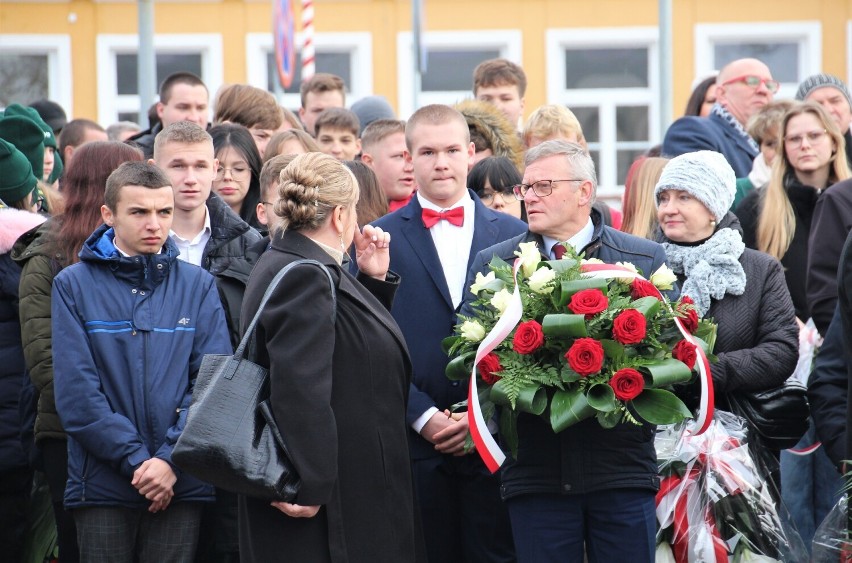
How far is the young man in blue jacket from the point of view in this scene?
16.9 ft

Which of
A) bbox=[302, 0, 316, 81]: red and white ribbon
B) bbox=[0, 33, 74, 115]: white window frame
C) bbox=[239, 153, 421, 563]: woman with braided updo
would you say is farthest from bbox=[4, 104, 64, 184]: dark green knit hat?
bbox=[0, 33, 74, 115]: white window frame

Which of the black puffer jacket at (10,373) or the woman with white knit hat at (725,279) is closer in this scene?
the woman with white knit hat at (725,279)

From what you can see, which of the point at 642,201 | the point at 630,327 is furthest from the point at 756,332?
the point at 630,327

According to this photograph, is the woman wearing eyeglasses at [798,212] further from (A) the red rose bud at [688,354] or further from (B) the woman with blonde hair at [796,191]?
(A) the red rose bud at [688,354]

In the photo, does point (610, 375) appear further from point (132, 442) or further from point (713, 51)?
point (713, 51)

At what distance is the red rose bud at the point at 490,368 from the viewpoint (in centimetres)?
485

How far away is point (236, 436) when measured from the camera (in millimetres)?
4297

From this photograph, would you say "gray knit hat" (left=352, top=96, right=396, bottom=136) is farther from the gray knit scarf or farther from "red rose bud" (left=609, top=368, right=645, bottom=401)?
"red rose bud" (left=609, top=368, right=645, bottom=401)

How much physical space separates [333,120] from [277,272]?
12.3 feet

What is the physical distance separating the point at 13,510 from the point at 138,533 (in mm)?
1120

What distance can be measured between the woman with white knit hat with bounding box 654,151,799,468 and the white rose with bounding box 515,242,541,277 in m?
1.02

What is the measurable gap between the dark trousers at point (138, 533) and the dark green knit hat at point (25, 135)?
2569 mm

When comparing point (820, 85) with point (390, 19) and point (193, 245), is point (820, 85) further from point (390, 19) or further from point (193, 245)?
point (390, 19)

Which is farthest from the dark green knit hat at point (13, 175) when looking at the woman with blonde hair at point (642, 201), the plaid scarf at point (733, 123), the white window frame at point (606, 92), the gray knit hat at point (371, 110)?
the white window frame at point (606, 92)
